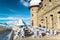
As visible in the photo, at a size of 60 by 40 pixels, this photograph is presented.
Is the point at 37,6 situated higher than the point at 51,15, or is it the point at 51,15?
the point at 37,6

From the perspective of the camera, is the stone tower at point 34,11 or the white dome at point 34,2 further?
the white dome at point 34,2

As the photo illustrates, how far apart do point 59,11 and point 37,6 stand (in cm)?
1718

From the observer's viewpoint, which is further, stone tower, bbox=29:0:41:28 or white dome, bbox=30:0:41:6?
white dome, bbox=30:0:41:6

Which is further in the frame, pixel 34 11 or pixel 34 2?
pixel 34 2

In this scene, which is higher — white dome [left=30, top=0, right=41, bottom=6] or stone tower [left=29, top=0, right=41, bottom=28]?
white dome [left=30, top=0, right=41, bottom=6]

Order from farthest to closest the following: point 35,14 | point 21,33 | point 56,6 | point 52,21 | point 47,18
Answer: point 35,14 < point 47,18 < point 52,21 < point 56,6 < point 21,33

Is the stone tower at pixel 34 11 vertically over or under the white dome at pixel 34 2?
under

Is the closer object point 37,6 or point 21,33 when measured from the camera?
point 21,33

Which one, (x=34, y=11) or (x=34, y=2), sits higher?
(x=34, y=2)

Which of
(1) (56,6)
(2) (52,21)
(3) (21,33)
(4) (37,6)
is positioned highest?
(4) (37,6)

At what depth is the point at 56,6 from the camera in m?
24.6

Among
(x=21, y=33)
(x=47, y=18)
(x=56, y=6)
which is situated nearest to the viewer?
(x=21, y=33)

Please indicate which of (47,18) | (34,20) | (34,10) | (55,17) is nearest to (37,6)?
(34,10)

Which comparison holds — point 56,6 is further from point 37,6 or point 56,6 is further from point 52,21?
point 37,6
